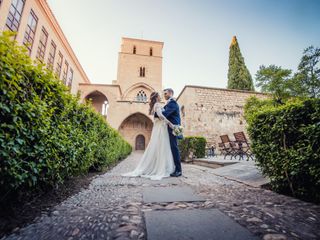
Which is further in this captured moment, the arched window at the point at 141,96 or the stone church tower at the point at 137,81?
the arched window at the point at 141,96

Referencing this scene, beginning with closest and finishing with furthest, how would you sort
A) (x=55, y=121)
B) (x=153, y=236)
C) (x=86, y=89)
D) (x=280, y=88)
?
(x=153, y=236) < (x=55, y=121) < (x=280, y=88) < (x=86, y=89)

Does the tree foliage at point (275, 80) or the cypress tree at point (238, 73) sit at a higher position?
the cypress tree at point (238, 73)

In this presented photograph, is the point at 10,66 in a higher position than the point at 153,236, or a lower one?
higher

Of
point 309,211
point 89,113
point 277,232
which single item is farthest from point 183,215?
point 89,113

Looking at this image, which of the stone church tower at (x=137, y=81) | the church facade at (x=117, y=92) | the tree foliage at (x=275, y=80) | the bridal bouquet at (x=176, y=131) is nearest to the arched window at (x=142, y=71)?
the stone church tower at (x=137, y=81)

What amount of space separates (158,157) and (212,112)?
10.2 m

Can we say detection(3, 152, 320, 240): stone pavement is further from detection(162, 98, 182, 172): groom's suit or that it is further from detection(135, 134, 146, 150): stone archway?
detection(135, 134, 146, 150): stone archway

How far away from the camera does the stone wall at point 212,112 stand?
12.5m

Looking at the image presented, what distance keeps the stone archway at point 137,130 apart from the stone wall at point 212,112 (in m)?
11.7

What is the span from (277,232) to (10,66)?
2.38 metres

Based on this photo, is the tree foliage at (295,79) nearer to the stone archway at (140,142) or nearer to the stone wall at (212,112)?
Result: the stone wall at (212,112)

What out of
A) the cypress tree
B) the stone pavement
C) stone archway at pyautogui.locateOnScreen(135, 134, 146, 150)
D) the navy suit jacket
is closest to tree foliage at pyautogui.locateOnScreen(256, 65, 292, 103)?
the cypress tree

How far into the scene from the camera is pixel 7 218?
4.00 feet

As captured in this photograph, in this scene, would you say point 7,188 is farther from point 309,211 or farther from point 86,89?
point 86,89
